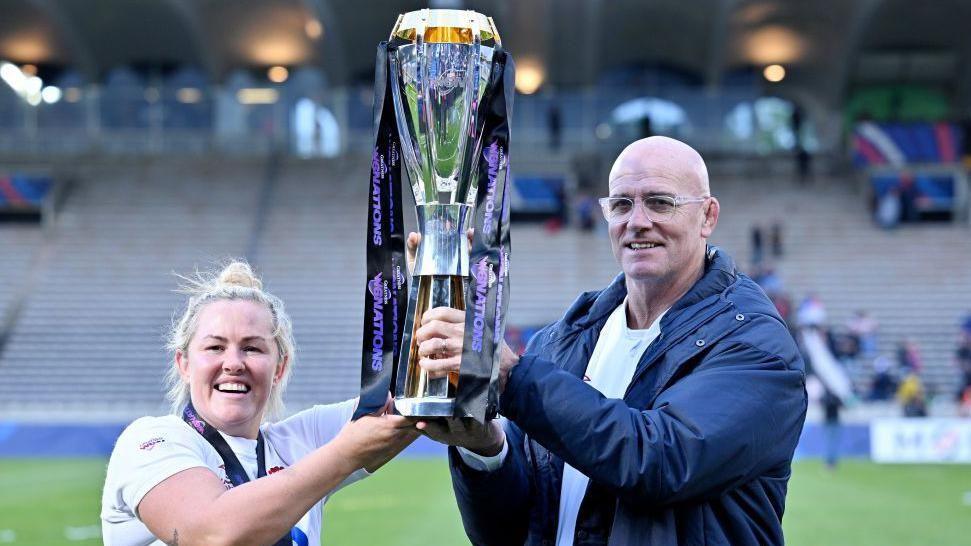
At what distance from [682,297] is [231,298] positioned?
1190mm

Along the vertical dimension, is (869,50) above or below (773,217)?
above

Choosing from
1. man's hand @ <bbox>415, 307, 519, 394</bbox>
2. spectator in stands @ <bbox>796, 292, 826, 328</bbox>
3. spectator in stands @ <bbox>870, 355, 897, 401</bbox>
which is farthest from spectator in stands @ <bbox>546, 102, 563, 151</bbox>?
man's hand @ <bbox>415, 307, 519, 394</bbox>

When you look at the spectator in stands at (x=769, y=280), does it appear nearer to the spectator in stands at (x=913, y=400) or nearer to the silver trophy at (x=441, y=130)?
the spectator in stands at (x=913, y=400)

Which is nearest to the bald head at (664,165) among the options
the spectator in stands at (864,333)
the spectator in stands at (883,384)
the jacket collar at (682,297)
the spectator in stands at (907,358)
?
the jacket collar at (682,297)

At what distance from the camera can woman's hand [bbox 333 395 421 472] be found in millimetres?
2727

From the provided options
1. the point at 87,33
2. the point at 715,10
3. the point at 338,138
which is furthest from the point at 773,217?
the point at 87,33

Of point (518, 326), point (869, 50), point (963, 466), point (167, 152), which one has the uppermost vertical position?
point (869, 50)

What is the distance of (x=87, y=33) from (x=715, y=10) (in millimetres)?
17869

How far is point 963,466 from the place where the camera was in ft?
60.1

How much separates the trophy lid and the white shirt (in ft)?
3.21

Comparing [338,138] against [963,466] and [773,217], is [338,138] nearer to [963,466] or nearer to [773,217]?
[773,217]

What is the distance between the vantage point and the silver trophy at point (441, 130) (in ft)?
9.34

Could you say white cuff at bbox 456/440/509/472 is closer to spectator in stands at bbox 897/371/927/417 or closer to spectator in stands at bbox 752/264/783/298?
spectator in stands at bbox 897/371/927/417

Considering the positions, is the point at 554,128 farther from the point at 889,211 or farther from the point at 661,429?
the point at 661,429
